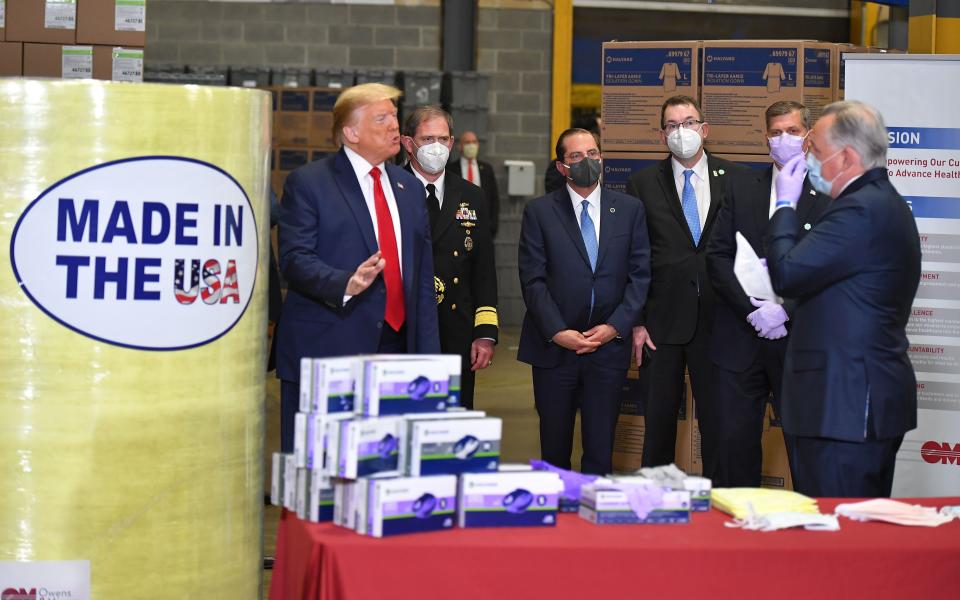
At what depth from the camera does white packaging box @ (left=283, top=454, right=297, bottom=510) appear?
2.71 metres

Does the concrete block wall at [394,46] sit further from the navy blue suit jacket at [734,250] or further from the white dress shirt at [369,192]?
the white dress shirt at [369,192]

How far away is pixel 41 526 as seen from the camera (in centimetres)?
284

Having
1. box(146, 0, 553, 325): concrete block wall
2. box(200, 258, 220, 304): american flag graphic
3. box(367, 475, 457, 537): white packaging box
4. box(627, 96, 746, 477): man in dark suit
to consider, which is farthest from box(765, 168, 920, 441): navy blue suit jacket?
box(146, 0, 553, 325): concrete block wall

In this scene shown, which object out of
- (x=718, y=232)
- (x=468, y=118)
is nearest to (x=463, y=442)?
(x=718, y=232)

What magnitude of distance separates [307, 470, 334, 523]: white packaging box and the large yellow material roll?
0.47m

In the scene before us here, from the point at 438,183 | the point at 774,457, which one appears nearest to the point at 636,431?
the point at 774,457

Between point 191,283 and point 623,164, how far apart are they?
346cm

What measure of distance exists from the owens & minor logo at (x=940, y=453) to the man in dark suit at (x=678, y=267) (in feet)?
2.80

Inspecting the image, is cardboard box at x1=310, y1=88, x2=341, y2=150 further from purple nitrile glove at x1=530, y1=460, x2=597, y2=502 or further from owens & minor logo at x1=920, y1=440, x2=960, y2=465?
purple nitrile glove at x1=530, y1=460, x2=597, y2=502

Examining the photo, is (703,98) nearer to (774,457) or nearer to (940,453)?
(774,457)

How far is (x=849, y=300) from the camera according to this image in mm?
3180

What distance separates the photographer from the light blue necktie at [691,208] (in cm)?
523

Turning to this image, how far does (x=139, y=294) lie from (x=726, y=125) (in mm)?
3646

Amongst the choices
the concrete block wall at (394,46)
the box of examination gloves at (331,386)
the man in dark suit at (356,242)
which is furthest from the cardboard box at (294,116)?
the box of examination gloves at (331,386)
